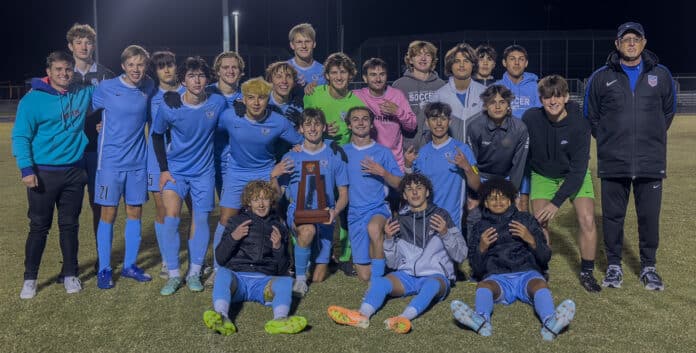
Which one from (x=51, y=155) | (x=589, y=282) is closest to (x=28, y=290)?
→ (x=51, y=155)

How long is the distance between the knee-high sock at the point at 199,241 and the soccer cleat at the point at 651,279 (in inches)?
132

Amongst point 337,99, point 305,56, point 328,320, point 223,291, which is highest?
point 305,56

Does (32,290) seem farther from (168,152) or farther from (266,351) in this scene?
(266,351)

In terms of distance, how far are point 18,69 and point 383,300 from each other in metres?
45.6

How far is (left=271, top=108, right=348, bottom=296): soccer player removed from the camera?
4996mm

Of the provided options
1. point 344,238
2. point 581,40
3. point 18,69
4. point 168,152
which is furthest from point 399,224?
point 18,69

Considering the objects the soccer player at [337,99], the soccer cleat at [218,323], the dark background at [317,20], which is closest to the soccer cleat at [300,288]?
the soccer player at [337,99]

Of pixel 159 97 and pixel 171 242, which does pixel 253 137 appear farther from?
pixel 171 242

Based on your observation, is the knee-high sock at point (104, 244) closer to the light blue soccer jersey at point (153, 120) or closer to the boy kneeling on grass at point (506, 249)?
the light blue soccer jersey at point (153, 120)

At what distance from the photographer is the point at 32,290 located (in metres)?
4.87

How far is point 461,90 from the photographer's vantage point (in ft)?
17.8

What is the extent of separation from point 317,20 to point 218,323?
38842 mm

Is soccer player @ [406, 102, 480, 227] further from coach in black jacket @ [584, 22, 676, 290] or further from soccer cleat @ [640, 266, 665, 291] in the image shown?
soccer cleat @ [640, 266, 665, 291]

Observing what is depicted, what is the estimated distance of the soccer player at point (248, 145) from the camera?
16.7 feet
